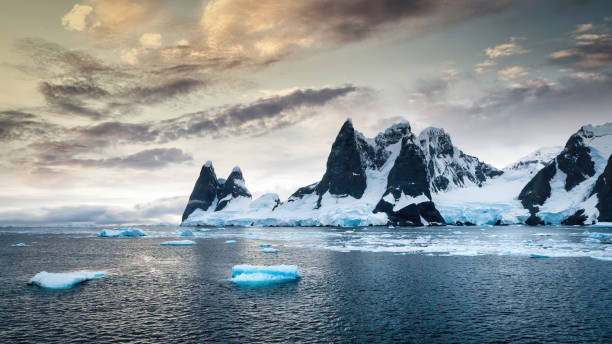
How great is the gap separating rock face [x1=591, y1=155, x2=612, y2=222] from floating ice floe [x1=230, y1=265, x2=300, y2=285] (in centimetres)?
16363

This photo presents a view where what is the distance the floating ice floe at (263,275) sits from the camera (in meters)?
30.7

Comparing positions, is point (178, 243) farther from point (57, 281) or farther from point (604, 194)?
point (604, 194)

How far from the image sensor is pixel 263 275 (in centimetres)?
3131

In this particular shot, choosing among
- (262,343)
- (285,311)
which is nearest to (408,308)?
(285,311)

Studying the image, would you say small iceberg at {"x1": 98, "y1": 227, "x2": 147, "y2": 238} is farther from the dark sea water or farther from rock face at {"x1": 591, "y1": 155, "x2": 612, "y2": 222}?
rock face at {"x1": 591, "y1": 155, "x2": 612, "y2": 222}

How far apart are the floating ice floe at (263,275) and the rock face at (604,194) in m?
164

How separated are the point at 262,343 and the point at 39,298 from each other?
1848cm

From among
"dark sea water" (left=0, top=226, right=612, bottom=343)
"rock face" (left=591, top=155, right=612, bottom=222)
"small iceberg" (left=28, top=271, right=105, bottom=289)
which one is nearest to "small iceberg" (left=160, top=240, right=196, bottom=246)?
"dark sea water" (left=0, top=226, right=612, bottom=343)

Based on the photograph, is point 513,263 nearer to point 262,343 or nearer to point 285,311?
point 285,311

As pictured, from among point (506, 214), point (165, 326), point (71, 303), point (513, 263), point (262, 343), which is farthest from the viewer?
point (506, 214)

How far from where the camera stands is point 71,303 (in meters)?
24.3

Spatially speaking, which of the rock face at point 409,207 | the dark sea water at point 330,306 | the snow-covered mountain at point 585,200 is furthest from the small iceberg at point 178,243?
the snow-covered mountain at point 585,200

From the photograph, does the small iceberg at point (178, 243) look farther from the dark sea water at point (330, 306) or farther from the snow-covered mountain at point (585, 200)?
the snow-covered mountain at point (585, 200)

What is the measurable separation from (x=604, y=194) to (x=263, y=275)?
6891 inches
